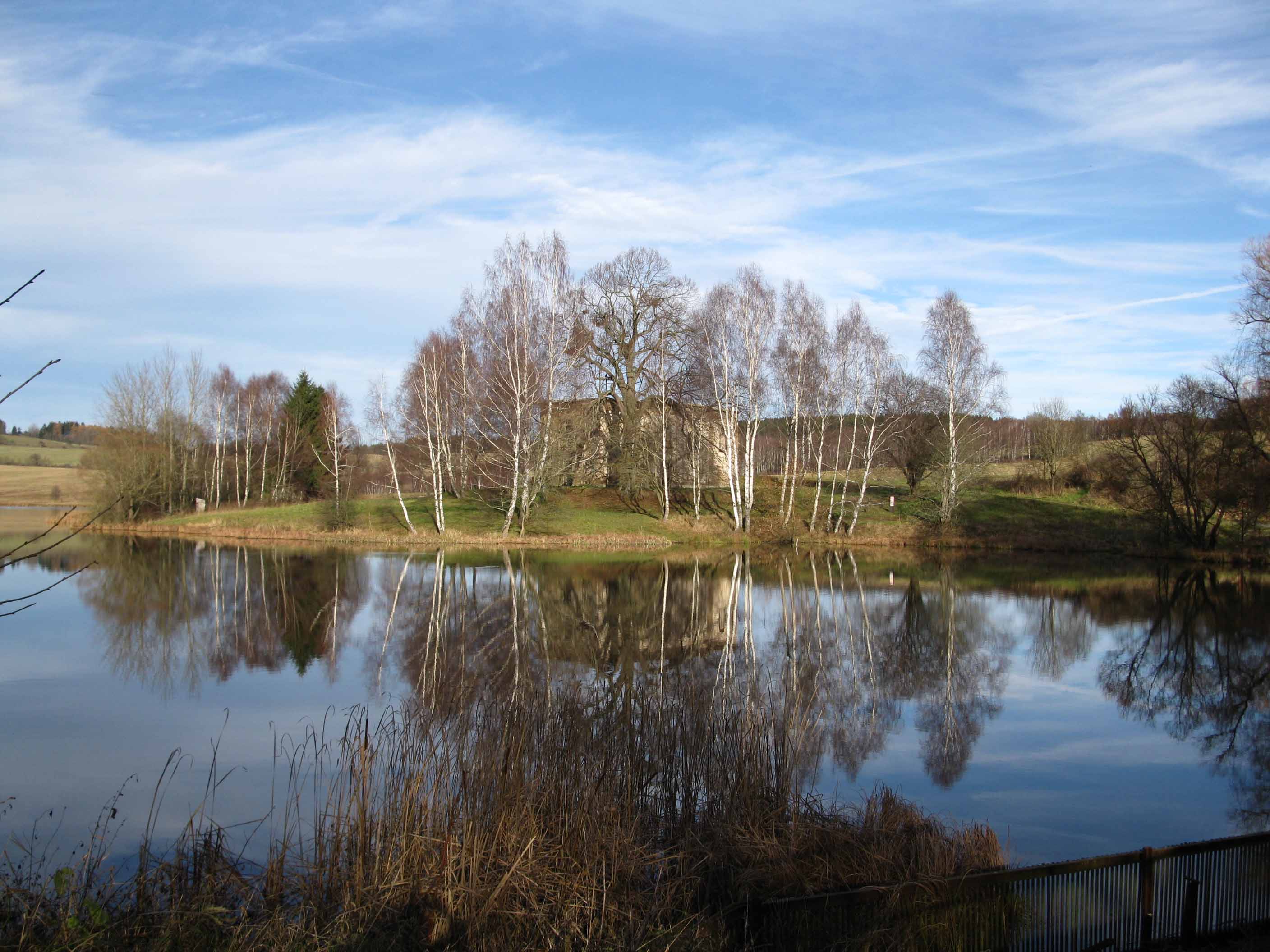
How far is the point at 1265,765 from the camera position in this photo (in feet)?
34.0

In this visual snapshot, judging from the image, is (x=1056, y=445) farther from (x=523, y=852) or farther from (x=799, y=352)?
(x=523, y=852)

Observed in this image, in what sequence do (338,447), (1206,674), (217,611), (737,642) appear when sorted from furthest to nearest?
(338,447) → (217,611) → (737,642) → (1206,674)

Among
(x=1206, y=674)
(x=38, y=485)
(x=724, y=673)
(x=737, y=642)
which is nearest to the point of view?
(x=724, y=673)

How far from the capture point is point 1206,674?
1548 centimetres

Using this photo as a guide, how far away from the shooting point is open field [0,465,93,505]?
66000 mm

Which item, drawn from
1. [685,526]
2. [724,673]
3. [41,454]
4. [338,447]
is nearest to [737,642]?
[724,673]

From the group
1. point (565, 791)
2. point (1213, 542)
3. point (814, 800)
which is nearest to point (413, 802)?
point (565, 791)

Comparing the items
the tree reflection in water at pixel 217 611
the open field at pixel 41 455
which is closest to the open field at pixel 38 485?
the open field at pixel 41 455

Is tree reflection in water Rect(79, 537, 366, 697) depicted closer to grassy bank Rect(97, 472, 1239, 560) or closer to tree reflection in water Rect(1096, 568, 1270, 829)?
grassy bank Rect(97, 472, 1239, 560)

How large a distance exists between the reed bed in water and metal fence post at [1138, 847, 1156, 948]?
1.06 metres

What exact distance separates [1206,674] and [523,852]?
46.7 feet

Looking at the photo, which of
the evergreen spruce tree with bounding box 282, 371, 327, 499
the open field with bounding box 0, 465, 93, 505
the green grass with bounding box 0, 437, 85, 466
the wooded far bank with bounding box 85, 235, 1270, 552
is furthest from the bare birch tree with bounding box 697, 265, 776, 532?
the green grass with bounding box 0, 437, 85, 466

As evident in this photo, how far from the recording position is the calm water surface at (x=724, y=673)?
8.88 metres

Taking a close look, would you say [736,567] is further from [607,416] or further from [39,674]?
[39,674]
